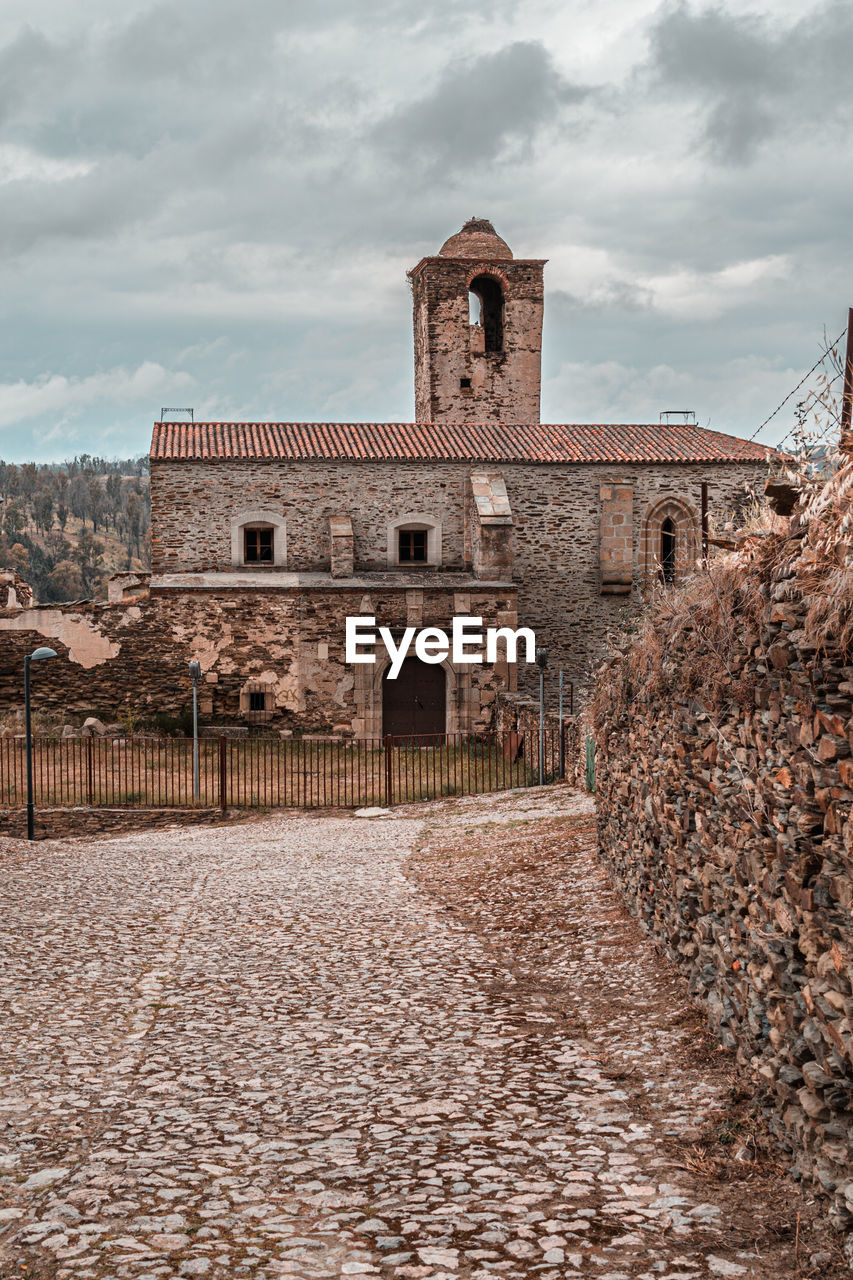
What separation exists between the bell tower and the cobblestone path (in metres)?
22.1

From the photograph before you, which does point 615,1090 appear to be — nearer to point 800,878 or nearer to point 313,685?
point 800,878

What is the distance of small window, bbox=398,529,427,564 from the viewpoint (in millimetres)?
26844

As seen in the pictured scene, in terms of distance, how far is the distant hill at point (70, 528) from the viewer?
7194cm

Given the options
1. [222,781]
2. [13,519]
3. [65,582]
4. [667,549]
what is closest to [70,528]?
[13,519]

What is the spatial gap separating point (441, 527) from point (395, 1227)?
23142 mm

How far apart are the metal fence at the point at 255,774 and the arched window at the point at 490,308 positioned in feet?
47.3

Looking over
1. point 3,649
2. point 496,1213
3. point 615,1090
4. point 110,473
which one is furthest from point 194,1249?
point 110,473

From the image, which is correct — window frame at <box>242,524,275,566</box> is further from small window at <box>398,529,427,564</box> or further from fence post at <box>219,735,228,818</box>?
fence post at <box>219,735,228,818</box>

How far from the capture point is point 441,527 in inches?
1052

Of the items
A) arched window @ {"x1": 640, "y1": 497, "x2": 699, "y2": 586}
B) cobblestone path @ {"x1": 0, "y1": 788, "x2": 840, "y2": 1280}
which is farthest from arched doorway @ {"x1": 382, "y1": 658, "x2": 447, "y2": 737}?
cobblestone path @ {"x1": 0, "y1": 788, "x2": 840, "y2": 1280}

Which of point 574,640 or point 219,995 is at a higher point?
point 574,640

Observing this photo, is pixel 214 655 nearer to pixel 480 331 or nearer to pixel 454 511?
pixel 454 511

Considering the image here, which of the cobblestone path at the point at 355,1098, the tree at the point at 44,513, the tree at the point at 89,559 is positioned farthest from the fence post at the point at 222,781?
the tree at the point at 44,513

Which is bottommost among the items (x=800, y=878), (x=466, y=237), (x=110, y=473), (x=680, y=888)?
(x=680, y=888)
